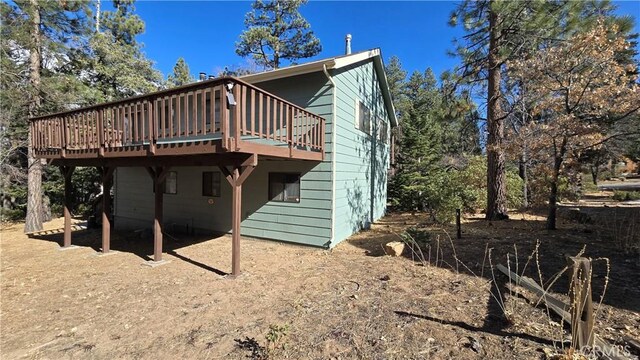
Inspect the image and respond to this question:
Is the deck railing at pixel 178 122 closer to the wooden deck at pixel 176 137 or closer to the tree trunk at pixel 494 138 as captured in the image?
the wooden deck at pixel 176 137

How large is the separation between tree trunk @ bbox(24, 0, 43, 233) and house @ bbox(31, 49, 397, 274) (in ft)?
12.3

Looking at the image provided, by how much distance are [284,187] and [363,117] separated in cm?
380

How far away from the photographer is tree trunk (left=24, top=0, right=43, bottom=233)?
10066 millimetres

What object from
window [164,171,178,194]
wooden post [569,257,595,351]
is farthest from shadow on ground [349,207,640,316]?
Answer: window [164,171,178,194]

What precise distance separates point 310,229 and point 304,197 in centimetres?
84

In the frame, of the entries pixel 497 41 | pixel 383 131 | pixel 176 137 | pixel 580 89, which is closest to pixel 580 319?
pixel 176 137

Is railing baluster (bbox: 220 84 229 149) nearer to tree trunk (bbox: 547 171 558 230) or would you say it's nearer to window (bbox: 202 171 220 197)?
window (bbox: 202 171 220 197)

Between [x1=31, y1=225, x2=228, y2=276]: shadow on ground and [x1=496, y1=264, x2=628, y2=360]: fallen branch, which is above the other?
[x1=496, y1=264, x2=628, y2=360]: fallen branch

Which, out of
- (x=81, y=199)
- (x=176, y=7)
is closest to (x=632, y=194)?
(x=176, y=7)

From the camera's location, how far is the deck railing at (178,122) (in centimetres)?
456

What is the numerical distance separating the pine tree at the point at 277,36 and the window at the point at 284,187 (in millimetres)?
15770

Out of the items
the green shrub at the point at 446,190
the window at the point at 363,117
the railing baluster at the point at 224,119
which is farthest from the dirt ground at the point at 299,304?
the window at the point at 363,117

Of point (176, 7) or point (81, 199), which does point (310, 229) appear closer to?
point (176, 7)

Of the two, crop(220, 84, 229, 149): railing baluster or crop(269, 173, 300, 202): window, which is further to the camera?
crop(269, 173, 300, 202): window
